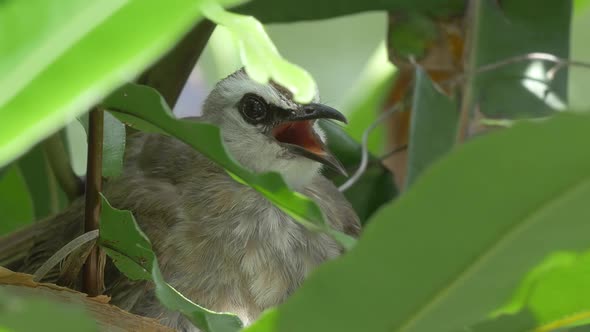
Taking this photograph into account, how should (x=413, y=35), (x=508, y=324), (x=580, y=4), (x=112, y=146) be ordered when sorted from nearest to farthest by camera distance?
(x=508, y=324) < (x=112, y=146) < (x=413, y=35) < (x=580, y=4)

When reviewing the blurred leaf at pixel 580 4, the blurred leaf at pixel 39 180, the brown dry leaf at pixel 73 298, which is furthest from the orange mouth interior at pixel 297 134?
the brown dry leaf at pixel 73 298

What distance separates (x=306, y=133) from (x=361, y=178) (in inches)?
5.3

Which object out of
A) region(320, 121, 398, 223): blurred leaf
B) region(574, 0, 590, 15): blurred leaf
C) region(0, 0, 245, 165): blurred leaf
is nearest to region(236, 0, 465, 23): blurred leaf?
region(320, 121, 398, 223): blurred leaf

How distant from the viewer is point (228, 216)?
6.09ft

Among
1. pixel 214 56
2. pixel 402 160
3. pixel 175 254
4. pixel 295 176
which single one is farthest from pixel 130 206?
pixel 214 56

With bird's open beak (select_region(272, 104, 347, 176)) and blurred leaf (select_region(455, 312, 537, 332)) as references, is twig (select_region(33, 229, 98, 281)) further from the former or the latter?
bird's open beak (select_region(272, 104, 347, 176))

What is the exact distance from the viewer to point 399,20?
6.58 ft

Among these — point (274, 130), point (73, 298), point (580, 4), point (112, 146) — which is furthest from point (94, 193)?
point (580, 4)

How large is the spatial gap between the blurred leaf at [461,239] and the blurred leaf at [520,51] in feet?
4.09

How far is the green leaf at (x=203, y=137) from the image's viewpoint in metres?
0.87

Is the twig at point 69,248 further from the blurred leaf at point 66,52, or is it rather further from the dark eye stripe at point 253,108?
the dark eye stripe at point 253,108

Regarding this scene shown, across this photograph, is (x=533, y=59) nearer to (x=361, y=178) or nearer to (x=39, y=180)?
(x=361, y=178)

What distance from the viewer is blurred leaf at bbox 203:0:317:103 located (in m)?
0.72

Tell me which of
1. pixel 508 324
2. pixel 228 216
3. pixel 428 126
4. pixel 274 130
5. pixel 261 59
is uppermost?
pixel 261 59
